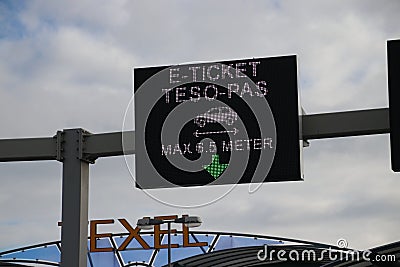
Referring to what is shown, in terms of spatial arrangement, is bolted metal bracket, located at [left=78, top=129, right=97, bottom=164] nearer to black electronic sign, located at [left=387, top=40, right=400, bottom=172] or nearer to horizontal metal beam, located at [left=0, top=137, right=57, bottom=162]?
horizontal metal beam, located at [left=0, top=137, right=57, bottom=162]

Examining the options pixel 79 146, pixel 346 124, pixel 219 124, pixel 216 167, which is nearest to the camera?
pixel 216 167

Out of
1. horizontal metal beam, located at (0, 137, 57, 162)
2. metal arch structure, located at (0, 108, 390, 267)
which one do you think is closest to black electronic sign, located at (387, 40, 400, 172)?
metal arch structure, located at (0, 108, 390, 267)

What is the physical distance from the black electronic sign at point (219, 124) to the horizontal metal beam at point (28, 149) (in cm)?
232

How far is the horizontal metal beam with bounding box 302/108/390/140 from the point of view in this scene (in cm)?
1709

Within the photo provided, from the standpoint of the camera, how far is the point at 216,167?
16.8 metres

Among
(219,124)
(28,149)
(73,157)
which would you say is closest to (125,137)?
(73,157)

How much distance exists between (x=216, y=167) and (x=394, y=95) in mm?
3399

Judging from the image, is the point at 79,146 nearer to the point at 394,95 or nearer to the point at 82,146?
the point at 82,146

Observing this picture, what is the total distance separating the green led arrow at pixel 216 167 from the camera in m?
16.8

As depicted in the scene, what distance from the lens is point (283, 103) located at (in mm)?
16766

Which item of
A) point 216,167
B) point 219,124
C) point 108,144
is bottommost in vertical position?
point 216,167

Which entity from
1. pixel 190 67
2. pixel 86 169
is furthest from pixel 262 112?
pixel 86 169

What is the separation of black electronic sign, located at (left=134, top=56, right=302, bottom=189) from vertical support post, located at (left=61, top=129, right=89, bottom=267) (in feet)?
5.92

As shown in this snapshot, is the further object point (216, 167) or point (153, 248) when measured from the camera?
point (153, 248)
